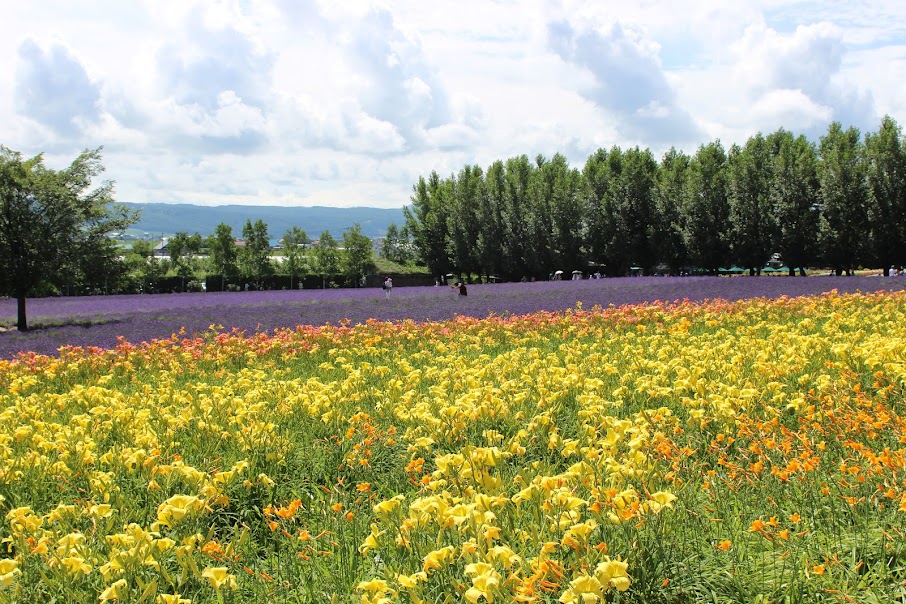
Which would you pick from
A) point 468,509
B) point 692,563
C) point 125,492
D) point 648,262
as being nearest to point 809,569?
point 692,563

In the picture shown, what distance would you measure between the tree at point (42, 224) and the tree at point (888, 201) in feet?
115

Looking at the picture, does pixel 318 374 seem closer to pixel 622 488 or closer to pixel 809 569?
pixel 622 488

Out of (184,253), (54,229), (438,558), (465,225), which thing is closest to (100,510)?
(438,558)

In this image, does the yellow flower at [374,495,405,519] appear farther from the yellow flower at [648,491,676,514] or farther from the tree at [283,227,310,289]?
the tree at [283,227,310,289]

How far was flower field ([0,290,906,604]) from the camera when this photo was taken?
311 cm

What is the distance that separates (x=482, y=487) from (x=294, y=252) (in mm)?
61587

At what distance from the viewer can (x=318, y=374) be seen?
29.0 ft

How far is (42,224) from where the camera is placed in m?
20.6

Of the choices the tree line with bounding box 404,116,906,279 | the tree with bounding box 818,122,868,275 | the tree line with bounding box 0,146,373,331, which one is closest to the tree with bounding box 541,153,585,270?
the tree line with bounding box 404,116,906,279

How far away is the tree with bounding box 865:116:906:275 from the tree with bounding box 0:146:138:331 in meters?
35.2

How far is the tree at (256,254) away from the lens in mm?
59062

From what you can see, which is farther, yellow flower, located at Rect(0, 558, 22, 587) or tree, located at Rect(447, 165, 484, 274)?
tree, located at Rect(447, 165, 484, 274)

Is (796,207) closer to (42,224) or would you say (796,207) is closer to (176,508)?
(42,224)

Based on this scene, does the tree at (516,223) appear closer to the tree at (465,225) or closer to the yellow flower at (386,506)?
the tree at (465,225)
